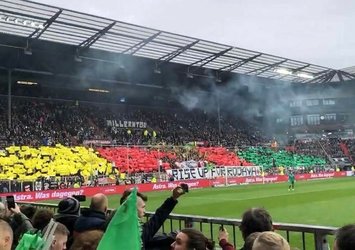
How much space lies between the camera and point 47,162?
33.9 metres

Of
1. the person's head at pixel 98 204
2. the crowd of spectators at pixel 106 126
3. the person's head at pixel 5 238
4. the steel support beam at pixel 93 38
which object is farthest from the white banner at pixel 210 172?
the person's head at pixel 5 238

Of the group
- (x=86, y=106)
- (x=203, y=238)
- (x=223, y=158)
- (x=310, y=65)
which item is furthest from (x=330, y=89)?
(x=203, y=238)

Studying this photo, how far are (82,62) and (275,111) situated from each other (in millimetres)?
34175

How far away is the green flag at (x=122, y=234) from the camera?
210 cm

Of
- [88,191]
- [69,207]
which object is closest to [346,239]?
[69,207]

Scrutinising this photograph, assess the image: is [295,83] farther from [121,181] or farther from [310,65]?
[121,181]

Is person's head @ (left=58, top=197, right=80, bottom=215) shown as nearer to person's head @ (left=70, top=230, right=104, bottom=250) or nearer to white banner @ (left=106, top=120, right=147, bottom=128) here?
person's head @ (left=70, top=230, right=104, bottom=250)

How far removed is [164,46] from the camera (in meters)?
37.6

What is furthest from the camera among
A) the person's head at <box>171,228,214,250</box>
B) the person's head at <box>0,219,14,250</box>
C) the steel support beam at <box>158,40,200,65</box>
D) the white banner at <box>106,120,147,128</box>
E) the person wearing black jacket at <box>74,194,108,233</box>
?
the white banner at <box>106,120,147,128</box>

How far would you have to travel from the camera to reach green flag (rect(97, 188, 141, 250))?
2102 millimetres

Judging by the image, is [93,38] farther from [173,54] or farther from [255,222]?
[255,222]

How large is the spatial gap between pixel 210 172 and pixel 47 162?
509 inches

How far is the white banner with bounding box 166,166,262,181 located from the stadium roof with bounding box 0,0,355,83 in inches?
394

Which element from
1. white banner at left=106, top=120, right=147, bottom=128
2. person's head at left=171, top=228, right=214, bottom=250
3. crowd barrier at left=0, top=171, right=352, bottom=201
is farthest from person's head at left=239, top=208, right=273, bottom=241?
white banner at left=106, top=120, right=147, bottom=128
